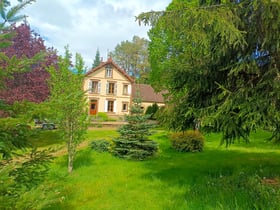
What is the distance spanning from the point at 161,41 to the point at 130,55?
32.8 metres

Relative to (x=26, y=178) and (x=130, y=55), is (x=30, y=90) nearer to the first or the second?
(x=26, y=178)

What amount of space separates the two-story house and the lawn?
73.4 feet

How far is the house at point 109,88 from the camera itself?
3181 cm

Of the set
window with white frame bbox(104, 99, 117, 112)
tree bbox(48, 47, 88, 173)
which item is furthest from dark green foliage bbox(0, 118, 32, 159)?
window with white frame bbox(104, 99, 117, 112)

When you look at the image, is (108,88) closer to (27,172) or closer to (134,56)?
(134,56)

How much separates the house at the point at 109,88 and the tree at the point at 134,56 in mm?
14861

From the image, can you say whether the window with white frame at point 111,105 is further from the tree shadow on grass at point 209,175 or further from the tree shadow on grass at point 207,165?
the tree shadow on grass at point 207,165

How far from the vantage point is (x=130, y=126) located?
424 inches

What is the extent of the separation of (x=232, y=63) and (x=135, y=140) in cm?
620

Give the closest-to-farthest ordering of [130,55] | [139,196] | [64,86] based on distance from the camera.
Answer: [139,196] < [64,86] < [130,55]

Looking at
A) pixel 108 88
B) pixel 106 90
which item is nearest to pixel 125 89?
pixel 108 88

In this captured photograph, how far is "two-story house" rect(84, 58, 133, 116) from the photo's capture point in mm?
31828

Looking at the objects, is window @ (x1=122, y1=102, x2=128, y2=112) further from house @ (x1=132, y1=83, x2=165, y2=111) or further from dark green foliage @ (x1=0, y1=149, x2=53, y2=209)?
dark green foliage @ (x1=0, y1=149, x2=53, y2=209)

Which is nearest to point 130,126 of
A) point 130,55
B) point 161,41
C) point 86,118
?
point 86,118
